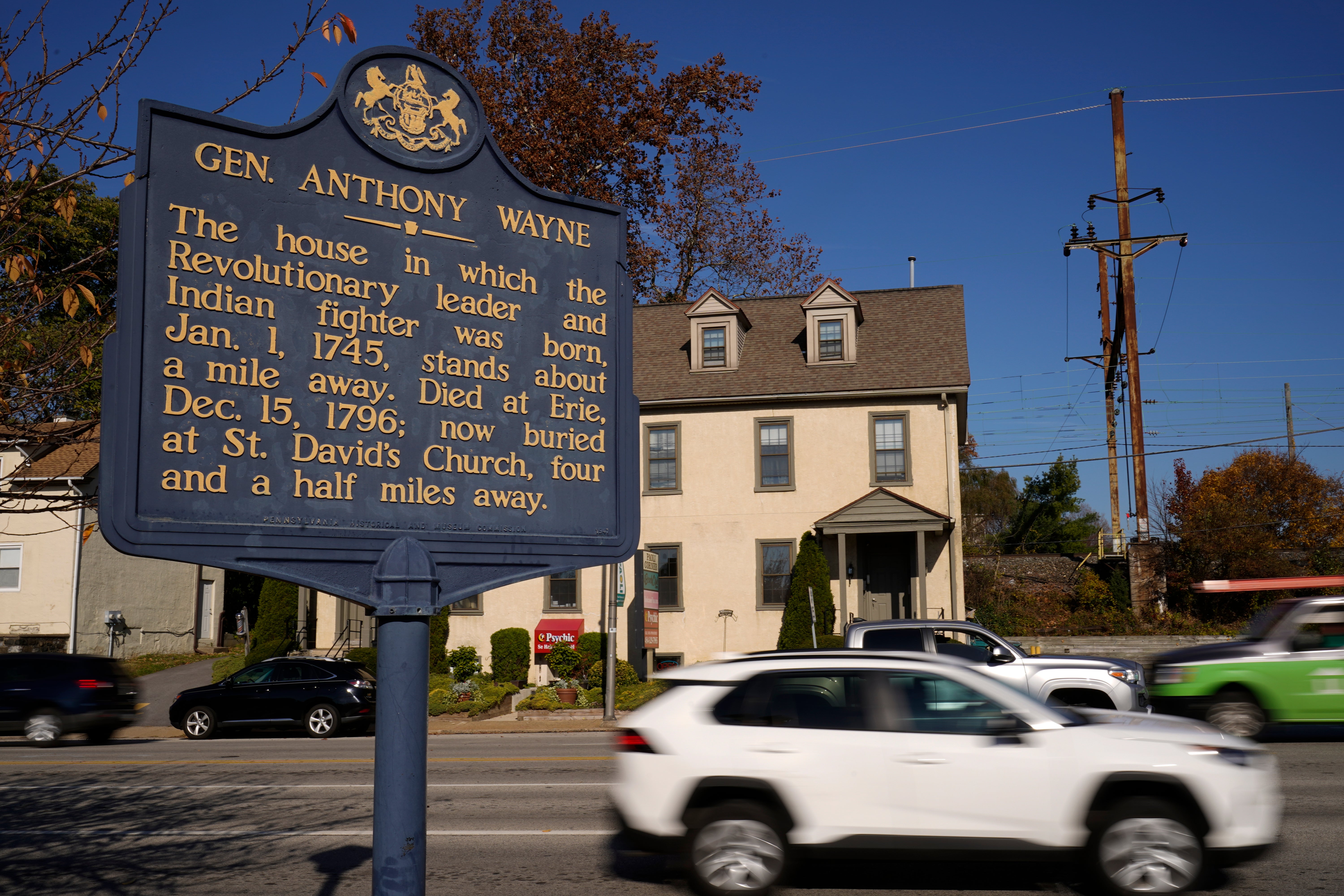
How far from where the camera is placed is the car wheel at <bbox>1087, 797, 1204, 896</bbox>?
7.47 metres

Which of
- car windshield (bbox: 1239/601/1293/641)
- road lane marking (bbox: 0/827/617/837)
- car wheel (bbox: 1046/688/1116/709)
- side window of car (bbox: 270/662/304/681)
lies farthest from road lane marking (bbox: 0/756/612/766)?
car windshield (bbox: 1239/601/1293/641)

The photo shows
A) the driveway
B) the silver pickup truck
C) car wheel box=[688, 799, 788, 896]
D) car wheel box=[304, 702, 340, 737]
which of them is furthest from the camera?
the driveway

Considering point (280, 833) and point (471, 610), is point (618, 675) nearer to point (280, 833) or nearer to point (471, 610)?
point (471, 610)

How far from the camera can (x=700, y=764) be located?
783 centimetres

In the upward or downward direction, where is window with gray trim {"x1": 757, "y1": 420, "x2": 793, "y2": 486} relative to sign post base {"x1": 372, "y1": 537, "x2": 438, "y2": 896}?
upward

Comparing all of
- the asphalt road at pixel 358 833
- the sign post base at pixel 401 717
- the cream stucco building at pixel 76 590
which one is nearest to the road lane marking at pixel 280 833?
the asphalt road at pixel 358 833

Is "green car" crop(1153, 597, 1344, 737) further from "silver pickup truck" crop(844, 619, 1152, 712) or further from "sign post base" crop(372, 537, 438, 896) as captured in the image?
"sign post base" crop(372, 537, 438, 896)

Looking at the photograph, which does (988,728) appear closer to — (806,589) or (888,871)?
(888,871)

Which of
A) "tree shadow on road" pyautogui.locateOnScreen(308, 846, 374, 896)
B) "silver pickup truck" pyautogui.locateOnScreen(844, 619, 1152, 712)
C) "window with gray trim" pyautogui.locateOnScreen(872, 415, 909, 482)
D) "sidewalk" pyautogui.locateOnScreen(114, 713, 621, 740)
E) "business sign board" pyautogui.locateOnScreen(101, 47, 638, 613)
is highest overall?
"window with gray trim" pyautogui.locateOnScreen(872, 415, 909, 482)

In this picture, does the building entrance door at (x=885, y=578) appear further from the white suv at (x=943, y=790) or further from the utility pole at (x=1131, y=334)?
the white suv at (x=943, y=790)

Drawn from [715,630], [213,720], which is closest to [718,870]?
[213,720]

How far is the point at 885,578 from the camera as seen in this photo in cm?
2909

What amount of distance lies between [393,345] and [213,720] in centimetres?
2088

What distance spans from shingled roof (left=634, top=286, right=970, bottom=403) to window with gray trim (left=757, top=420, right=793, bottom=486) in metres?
1.02
